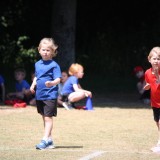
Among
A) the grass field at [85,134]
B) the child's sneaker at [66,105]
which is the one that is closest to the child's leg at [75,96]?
the child's sneaker at [66,105]

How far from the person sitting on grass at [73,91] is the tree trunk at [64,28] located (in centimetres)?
403

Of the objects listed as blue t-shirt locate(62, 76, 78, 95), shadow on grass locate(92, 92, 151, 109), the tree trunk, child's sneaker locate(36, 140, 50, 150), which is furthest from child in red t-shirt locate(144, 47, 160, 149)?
the tree trunk

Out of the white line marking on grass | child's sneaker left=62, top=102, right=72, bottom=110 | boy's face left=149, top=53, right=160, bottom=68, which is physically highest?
boy's face left=149, top=53, right=160, bottom=68

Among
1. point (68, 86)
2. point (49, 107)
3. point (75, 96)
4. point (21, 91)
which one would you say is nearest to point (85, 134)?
point (49, 107)

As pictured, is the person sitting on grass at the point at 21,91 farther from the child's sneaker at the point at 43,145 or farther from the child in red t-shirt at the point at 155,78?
the child in red t-shirt at the point at 155,78

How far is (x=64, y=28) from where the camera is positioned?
20109 mm

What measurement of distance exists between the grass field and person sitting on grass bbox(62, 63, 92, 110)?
0.39 meters

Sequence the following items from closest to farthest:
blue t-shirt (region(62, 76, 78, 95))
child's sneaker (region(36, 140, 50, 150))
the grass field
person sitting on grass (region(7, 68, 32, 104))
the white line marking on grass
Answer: the white line marking on grass < the grass field < child's sneaker (region(36, 140, 50, 150)) < blue t-shirt (region(62, 76, 78, 95)) < person sitting on grass (region(7, 68, 32, 104))

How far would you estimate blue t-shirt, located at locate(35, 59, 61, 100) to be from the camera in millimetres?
9234

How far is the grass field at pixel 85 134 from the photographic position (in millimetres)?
8516

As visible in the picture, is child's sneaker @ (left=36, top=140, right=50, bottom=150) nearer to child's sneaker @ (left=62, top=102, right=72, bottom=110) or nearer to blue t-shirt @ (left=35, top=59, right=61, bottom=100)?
blue t-shirt @ (left=35, top=59, right=61, bottom=100)

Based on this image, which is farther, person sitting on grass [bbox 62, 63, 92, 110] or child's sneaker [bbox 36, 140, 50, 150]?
person sitting on grass [bbox 62, 63, 92, 110]

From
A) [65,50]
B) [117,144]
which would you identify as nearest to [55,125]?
[117,144]

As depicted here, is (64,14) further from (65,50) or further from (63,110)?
(63,110)
